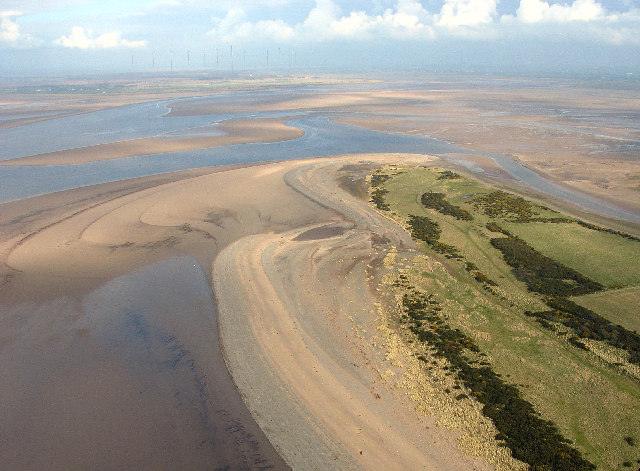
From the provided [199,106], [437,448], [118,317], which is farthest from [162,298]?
[199,106]

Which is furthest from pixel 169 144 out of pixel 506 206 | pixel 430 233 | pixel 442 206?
pixel 506 206

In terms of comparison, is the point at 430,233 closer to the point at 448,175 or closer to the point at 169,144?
the point at 448,175

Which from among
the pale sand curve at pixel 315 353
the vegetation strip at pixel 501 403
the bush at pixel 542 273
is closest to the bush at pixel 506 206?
the bush at pixel 542 273

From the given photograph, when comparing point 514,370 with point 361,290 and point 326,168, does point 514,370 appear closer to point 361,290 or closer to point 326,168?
point 361,290

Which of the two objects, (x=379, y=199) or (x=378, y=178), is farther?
(x=378, y=178)

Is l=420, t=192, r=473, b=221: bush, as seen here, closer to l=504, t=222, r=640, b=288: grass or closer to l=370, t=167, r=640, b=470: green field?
l=370, t=167, r=640, b=470: green field

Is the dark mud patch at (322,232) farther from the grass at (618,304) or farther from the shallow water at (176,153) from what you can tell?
the shallow water at (176,153)
